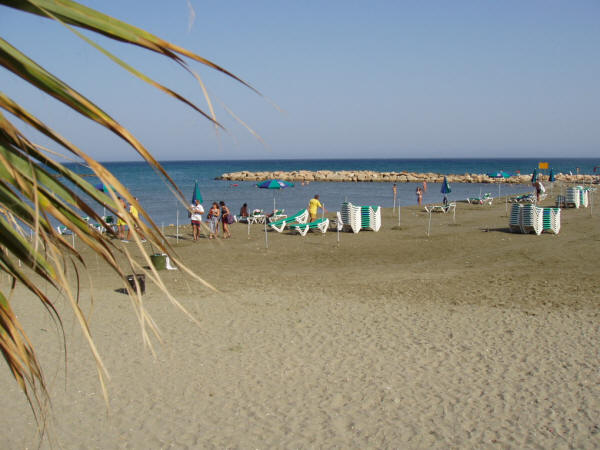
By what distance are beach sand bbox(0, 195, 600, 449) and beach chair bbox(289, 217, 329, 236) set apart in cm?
569

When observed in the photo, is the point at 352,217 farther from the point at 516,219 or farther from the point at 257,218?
the point at 516,219

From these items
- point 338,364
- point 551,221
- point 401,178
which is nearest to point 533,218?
point 551,221

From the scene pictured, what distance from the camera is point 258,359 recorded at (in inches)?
258

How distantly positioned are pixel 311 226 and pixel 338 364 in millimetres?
11763

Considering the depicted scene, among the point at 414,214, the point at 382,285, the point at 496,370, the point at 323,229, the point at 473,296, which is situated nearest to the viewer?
the point at 496,370

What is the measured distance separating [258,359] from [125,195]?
5861mm

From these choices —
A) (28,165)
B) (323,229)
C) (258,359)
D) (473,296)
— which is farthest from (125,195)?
(323,229)

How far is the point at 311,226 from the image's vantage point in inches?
710

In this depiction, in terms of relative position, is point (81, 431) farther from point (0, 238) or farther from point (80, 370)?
point (0, 238)

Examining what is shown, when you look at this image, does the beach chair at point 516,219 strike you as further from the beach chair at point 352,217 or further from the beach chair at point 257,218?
the beach chair at point 257,218

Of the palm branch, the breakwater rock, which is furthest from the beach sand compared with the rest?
the breakwater rock

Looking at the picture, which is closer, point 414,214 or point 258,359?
point 258,359

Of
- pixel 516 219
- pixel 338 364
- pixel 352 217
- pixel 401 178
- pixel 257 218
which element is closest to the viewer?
pixel 338 364

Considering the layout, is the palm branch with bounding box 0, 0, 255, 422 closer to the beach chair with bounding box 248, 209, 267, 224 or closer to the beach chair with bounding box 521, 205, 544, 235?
the beach chair with bounding box 521, 205, 544, 235
